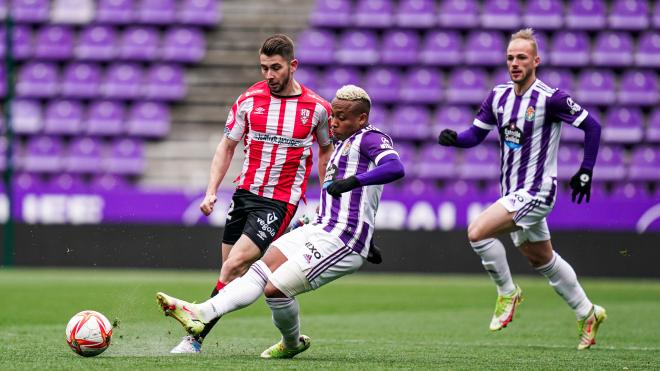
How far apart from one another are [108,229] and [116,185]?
186 centimetres

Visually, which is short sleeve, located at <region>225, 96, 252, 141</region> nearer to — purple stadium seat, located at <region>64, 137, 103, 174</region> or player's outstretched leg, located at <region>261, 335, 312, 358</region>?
player's outstretched leg, located at <region>261, 335, 312, 358</region>

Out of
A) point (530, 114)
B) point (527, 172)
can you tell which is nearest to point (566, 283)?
point (527, 172)

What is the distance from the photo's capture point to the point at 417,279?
1563 centimetres

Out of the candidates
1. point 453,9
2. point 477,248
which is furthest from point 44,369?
point 453,9

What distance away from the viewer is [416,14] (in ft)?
63.2

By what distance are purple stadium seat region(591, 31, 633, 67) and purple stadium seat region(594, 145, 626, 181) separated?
164 cm

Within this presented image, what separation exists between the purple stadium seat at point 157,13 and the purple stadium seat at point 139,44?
7.0 inches

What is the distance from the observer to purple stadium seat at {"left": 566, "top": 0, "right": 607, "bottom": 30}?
1855cm

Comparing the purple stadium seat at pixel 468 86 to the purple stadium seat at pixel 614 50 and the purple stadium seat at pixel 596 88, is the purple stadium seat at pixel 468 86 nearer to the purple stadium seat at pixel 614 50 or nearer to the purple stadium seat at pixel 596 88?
the purple stadium seat at pixel 596 88

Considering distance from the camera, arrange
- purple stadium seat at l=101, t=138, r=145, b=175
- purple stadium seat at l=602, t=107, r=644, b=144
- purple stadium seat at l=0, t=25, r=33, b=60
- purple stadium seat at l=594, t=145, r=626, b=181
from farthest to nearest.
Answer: purple stadium seat at l=0, t=25, r=33, b=60 → purple stadium seat at l=101, t=138, r=145, b=175 → purple stadium seat at l=602, t=107, r=644, b=144 → purple stadium seat at l=594, t=145, r=626, b=181

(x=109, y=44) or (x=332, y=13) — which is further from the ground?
(x=332, y=13)

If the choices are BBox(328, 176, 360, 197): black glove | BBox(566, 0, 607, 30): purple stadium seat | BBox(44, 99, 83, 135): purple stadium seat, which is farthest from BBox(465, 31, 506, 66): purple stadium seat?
BBox(328, 176, 360, 197): black glove

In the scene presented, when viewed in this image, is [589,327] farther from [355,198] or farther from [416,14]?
[416,14]

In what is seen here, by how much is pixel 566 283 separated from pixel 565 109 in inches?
50.5
